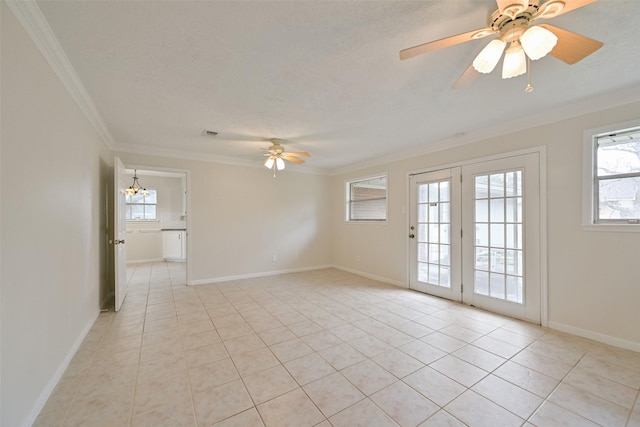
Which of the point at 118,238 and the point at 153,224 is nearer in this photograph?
the point at 118,238

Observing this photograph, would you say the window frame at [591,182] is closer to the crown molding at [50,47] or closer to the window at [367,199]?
the window at [367,199]

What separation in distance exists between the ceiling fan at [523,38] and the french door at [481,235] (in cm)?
206

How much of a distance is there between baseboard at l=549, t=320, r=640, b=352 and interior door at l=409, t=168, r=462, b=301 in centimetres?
110

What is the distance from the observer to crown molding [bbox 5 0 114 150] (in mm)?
1445

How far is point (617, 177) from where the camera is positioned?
2541 mm

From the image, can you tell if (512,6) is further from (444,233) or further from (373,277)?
(373,277)

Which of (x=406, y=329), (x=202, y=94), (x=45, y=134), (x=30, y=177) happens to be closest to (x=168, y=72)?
(x=202, y=94)

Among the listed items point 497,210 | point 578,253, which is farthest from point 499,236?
point 578,253

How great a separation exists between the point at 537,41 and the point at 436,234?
3.19 metres

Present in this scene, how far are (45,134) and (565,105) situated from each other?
4.64 metres

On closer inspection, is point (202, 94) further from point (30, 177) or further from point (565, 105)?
point (565, 105)

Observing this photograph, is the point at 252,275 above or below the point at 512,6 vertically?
below

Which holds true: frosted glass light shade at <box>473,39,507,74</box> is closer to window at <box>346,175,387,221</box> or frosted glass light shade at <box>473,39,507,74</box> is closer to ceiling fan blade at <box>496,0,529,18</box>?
ceiling fan blade at <box>496,0,529,18</box>

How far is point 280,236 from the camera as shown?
5664mm
